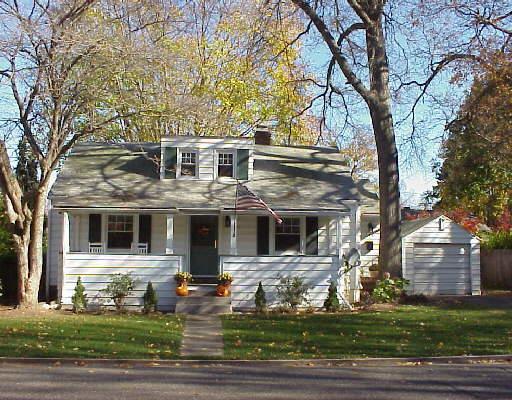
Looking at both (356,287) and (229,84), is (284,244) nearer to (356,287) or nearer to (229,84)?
(356,287)

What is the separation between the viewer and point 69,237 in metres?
22.5

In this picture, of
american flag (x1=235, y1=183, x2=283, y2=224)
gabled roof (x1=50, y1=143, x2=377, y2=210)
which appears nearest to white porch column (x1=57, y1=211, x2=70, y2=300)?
gabled roof (x1=50, y1=143, x2=377, y2=210)

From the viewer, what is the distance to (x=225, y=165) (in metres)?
23.7

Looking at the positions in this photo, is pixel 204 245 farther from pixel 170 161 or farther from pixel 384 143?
pixel 384 143

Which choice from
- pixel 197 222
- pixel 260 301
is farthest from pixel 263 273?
pixel 197 222

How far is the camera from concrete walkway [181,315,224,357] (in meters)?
13.6

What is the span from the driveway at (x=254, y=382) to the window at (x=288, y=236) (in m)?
10.6

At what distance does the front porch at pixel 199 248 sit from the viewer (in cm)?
2081

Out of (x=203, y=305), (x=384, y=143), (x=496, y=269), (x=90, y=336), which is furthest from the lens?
(x=496, y=269)

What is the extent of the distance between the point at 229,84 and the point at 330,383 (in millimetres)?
28437

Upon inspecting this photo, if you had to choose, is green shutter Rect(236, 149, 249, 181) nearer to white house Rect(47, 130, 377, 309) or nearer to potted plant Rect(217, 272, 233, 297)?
white house Rect(47, 130, 377, 309)

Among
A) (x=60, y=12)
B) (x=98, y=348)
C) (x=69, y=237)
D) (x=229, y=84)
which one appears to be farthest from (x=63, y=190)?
(x=229, y=84)

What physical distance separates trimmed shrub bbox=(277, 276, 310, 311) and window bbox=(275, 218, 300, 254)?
2194 mm

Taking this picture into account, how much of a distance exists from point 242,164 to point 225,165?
0.59 metres
